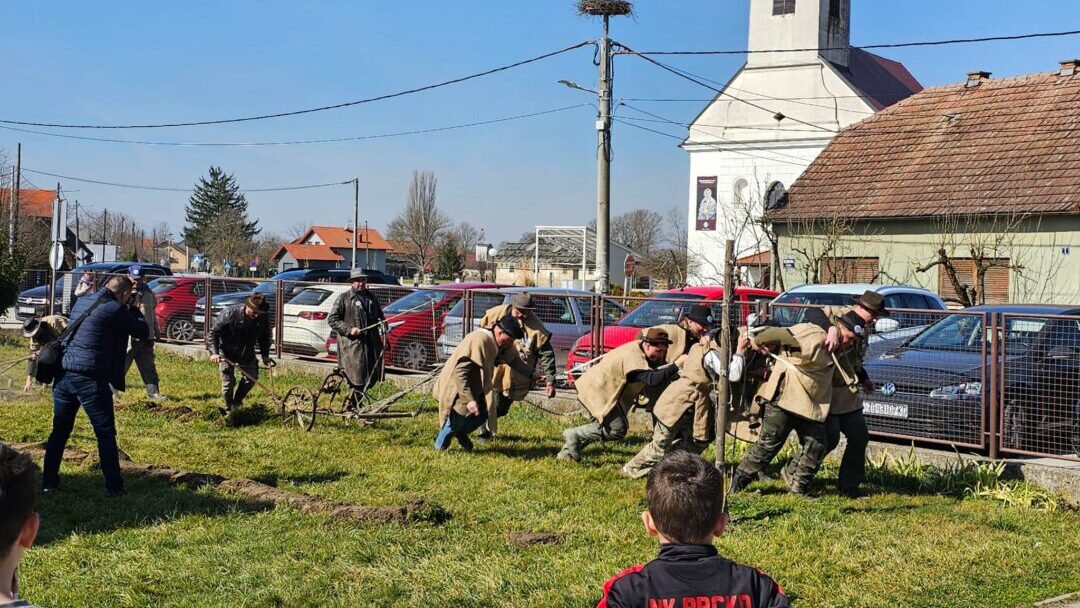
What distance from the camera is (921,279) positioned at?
26.4 meters

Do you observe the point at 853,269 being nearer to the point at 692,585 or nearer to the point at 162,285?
the point at 162,285

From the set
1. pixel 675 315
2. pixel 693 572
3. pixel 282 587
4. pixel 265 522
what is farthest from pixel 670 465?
pixel 675 315

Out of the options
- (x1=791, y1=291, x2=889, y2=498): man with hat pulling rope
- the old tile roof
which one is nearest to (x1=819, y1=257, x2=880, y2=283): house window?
the old tile roof

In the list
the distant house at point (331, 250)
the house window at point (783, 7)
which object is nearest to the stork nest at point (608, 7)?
the house window at point (783, 7)

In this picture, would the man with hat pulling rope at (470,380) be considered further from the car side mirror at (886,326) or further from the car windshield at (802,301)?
the car side mirror at (886,326)

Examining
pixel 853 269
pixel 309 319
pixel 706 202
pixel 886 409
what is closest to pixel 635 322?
pixel 886 409

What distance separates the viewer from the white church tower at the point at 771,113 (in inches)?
1970

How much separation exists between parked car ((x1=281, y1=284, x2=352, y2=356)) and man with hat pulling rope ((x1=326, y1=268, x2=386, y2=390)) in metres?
4.35

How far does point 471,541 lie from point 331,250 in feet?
305

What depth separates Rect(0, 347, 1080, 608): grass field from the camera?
5.94 m

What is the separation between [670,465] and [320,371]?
13.6 m

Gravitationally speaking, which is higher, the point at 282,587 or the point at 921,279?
the point at 921,279

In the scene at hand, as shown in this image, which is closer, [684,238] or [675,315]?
[675,315]

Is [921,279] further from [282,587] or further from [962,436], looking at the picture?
[282,587]
